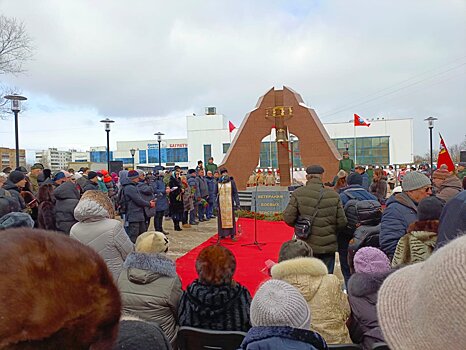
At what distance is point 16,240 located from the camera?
90 cm

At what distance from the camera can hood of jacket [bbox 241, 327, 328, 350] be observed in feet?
6.07

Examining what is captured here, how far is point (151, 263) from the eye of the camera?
305 centimetres

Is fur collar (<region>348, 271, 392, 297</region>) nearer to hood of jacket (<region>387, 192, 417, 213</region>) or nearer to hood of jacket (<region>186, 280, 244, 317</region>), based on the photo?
hood of jacket (<region>186, 280, 244, 317</region>)

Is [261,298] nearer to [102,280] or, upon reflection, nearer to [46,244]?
[102,280]

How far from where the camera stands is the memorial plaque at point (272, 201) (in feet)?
45.7

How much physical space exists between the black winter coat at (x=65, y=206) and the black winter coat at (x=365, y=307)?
4256mm

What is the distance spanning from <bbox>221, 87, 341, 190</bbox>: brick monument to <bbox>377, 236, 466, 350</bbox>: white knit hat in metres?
15.7

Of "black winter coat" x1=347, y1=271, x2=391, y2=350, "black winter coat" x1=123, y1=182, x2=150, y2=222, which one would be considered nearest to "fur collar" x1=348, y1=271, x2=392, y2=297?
"black winter coat" x1=347, y1=271, x2=391, y2=350

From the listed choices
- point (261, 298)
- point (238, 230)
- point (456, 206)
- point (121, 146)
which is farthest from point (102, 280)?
point (121, 146)

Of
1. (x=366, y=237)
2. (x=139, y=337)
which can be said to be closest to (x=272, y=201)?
(x=366, y=237)

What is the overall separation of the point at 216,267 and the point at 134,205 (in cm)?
530

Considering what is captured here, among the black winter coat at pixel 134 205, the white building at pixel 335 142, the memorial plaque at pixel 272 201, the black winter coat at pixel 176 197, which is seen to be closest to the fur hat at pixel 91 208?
the black winter coat at pixel 134 205

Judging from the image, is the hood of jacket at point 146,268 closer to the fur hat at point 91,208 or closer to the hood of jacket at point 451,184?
the fur hat at point 91,208

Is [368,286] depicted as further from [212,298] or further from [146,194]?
[146,194]
